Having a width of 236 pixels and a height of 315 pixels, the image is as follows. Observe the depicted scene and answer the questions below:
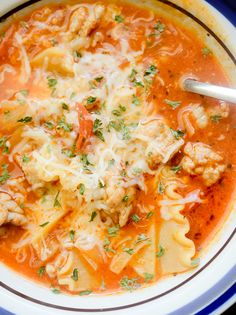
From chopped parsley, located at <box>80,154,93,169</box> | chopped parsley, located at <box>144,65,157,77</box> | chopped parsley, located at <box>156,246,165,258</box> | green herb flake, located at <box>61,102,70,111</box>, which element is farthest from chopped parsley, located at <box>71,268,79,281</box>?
chopped parsley, located at <box>144,65,157,77</box>

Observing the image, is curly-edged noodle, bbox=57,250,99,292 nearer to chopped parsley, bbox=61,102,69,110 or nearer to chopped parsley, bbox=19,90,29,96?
chopped parsley, bbox=61,102,69,110

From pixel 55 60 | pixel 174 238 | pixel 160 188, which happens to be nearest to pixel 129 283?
pixel 174 238

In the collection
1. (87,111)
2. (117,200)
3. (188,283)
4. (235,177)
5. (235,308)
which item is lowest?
(235,308)

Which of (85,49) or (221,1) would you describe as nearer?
(221,1)

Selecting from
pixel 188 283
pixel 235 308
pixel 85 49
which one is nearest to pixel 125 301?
pixel 188 283

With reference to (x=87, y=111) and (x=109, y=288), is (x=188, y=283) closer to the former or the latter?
(x=109, y=288)

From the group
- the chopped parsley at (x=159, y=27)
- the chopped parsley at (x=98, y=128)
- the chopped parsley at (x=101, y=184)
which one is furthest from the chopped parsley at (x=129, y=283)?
the chopped parsley at (x=159, y=27)

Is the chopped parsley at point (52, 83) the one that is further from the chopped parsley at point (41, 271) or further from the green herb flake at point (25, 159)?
the chopped parsley at point (41, 271)
